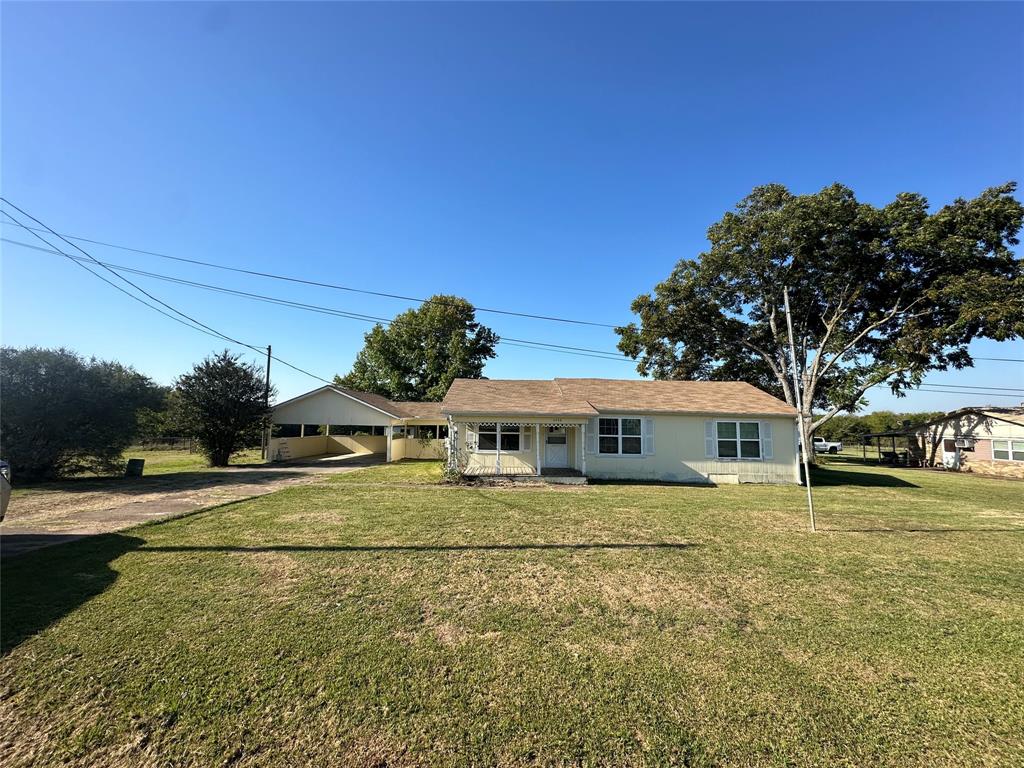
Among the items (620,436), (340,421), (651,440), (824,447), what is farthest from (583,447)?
(824,447)

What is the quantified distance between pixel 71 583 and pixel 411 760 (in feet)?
17.2

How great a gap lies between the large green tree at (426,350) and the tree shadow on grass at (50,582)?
31.9 m

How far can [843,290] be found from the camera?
2342 cm

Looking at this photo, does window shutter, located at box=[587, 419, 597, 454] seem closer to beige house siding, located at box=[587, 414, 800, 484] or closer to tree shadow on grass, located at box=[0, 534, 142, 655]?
beige house siding, located at box=[587, 414, 800, 484]

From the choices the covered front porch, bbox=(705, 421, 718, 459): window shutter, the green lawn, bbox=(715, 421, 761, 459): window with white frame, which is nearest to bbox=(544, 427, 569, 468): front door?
the covered front porch

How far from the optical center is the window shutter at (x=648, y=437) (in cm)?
1602

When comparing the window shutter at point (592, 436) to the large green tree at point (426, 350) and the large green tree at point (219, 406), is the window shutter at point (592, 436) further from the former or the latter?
the large green tree at point (426, 350)

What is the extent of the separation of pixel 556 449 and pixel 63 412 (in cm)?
1684

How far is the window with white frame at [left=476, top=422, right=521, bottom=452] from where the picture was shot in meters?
16.0

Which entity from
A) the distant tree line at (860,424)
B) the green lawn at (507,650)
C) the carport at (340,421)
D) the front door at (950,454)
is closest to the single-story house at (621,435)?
the carport at (340,421)

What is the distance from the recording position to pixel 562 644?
3.86m

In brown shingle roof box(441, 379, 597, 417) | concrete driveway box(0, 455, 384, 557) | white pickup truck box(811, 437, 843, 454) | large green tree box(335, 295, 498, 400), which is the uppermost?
large green tree box(335, 295, 498, 400)

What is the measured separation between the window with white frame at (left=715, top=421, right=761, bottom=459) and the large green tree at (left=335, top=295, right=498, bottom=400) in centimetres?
2544

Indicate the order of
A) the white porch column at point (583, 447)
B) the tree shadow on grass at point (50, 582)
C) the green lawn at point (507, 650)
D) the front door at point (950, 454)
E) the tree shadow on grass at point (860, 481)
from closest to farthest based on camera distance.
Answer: the green lawn at point (507, 650) < the tree shadow on grass at point (50, 582) < the white porch column at point (583, 447) < the tree shadow on grass at point (860, 481) < the front door at point (950, 454)
